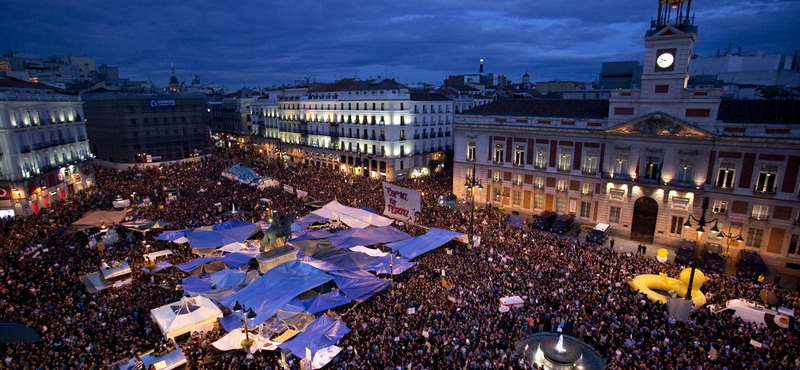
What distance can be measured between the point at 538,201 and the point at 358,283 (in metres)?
23.3

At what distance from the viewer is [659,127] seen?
30.6m

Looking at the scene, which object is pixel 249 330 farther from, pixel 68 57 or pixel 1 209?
pixel 68 57

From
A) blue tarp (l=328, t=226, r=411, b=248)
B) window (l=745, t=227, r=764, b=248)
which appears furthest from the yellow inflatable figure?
blue tarp (l=328, t=226, r=411, b=248)

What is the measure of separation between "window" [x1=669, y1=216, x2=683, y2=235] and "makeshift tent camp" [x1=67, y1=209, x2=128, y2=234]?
133ft

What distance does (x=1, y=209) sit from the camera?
35812 millimetres

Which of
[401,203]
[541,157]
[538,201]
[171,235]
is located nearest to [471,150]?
[541,157]

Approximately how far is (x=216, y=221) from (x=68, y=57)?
10093 centimetres

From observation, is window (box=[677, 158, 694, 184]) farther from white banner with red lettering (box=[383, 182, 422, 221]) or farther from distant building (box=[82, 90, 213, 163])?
distant building (box=[82, 90, 213, 163])

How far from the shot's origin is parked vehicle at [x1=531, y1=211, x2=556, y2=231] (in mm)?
33188

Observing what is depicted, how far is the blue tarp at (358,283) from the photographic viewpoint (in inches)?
781

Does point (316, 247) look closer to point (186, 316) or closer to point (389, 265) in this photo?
point (389, 265)

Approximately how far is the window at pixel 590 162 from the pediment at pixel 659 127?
8.68 feet

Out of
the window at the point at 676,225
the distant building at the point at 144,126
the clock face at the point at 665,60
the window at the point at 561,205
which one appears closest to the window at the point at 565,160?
the window at the point at 561,205

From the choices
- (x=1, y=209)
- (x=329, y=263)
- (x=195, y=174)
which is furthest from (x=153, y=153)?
(x=329, y=263)
